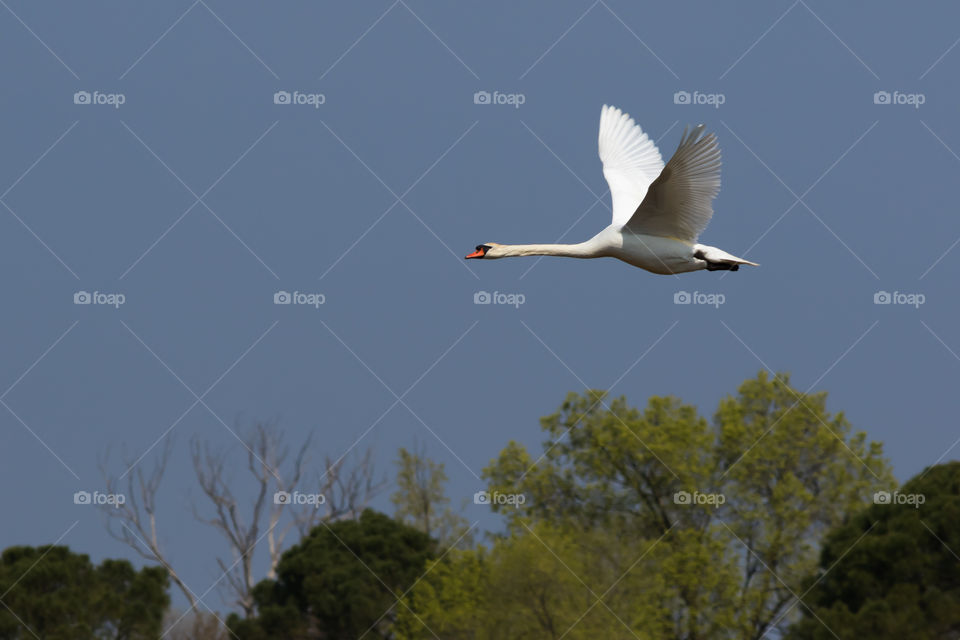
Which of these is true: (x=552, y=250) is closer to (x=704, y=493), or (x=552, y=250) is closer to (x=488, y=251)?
(x=488, y=251)

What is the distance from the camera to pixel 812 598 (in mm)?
35094

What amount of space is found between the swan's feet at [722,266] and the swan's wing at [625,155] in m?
2.85

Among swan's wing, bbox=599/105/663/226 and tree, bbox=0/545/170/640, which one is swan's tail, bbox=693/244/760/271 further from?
tree, bbox=0/545/170/640

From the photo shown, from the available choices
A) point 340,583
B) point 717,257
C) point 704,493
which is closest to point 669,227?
point 717,257

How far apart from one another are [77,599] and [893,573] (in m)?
21.5

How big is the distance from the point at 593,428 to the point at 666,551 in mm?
3910

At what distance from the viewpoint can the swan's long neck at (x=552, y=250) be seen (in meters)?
17.3

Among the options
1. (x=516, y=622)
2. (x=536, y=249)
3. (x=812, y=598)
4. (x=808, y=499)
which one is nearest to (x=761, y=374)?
Result: (x=808, y=499)

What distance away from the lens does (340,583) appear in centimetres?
4281

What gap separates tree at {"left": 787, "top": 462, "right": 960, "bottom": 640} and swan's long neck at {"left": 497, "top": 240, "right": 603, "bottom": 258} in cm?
1907

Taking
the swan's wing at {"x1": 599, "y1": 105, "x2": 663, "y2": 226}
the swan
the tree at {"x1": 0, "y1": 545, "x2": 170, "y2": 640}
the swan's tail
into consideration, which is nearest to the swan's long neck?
the swan

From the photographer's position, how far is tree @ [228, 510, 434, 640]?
42406 mm

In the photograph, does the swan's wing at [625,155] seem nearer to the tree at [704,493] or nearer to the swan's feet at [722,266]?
the swan's feet at [722,266]

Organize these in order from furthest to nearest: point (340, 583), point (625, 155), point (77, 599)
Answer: point (340, 583) < point (77, 599) < point (625, 155)
